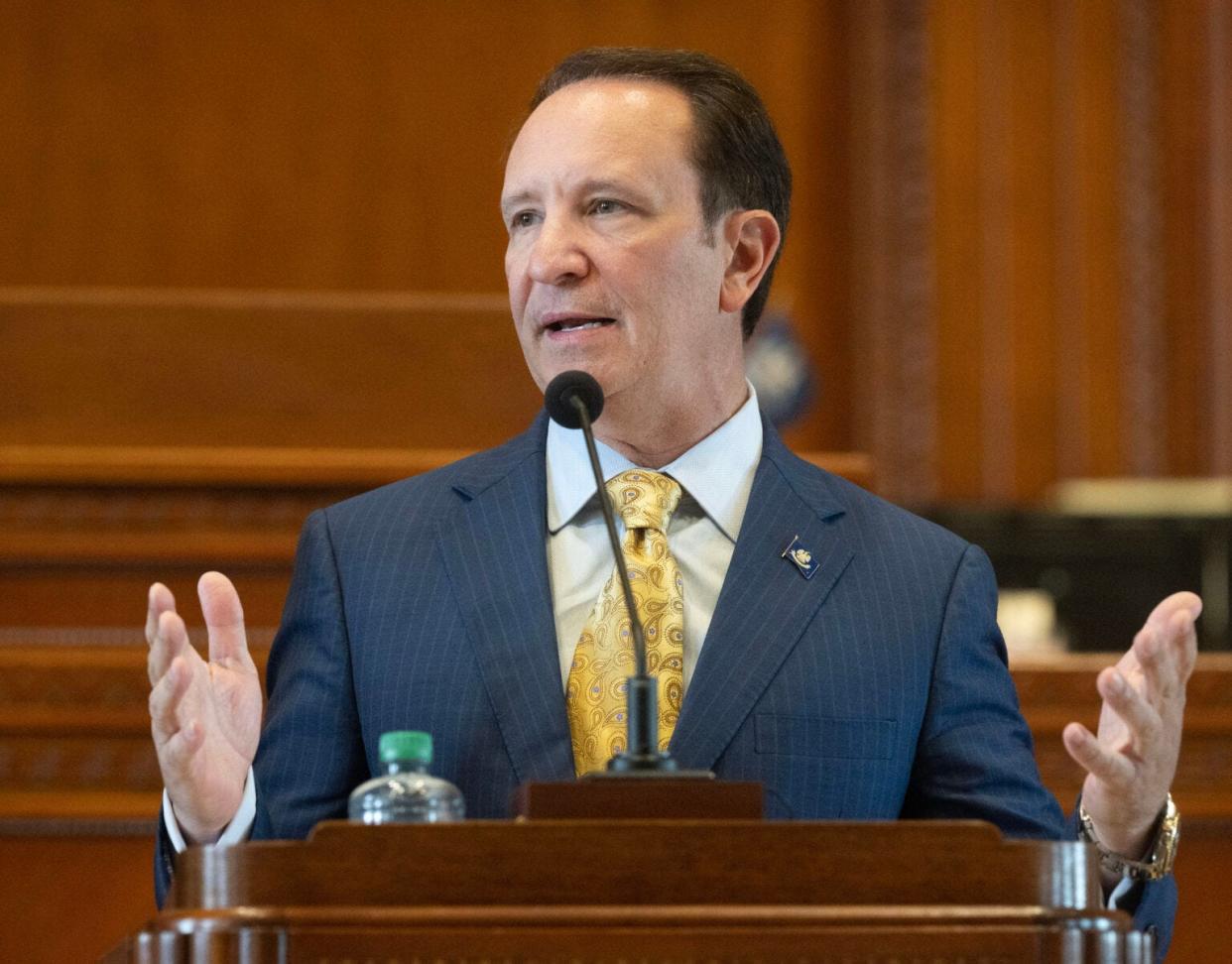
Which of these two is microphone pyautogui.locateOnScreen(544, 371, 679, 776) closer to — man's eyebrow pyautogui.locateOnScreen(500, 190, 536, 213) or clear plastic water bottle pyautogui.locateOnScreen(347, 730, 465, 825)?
clear plastic water bottle pyautogui.locateOnScreen(347, 730, 465, 825)

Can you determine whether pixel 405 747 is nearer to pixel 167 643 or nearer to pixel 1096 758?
pixel 167 643

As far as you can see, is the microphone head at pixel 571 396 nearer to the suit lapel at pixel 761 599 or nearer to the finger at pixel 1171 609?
the suit lapel at pixel 761 599

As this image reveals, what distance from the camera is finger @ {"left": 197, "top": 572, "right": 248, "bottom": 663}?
1660mm

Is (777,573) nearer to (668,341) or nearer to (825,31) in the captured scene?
A: (668,341)

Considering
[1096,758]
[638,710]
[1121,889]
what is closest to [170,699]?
[638,710]

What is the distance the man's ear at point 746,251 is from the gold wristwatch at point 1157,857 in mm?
778

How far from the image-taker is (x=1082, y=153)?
6.09 metres

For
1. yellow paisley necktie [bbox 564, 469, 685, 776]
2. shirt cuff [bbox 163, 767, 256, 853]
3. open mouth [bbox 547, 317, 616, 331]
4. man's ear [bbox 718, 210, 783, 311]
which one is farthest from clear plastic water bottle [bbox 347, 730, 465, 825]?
man's ear [bbox 718, 210, 783, 311]

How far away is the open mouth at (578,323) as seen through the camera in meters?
1.99

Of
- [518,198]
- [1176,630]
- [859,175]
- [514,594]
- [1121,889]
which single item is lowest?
[1121,889]

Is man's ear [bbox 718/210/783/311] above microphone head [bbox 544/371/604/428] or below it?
above

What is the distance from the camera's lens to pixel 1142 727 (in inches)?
64.8

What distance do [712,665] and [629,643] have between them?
0.09 meters

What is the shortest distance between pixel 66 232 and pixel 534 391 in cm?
298
